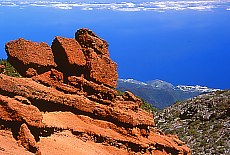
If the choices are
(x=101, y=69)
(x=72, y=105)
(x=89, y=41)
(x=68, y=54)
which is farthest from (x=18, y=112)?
(x=89, y=41)

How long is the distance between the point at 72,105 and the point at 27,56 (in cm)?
525

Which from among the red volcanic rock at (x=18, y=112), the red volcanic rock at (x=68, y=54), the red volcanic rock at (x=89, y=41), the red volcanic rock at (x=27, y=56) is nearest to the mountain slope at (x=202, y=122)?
the red volcanic rock at (x=89, y=41)

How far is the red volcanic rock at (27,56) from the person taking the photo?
3238 centimetres

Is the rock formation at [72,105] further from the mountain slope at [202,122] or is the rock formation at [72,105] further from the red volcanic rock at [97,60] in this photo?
the mountain slope at [202,122]

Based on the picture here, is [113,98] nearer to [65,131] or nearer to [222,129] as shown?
[65,131]

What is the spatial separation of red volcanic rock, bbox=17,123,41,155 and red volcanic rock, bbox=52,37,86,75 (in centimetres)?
952

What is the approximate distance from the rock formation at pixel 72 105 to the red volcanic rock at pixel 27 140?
7cm

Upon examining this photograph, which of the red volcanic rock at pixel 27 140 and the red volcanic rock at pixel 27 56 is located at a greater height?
the red volcanic rock at pixel 27 56

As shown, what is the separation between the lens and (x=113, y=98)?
33.0 m

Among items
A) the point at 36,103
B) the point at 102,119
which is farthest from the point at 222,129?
the point at 36,103

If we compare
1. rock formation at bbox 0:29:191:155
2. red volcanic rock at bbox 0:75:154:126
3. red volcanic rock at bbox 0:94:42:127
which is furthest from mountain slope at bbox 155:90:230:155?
red volcanic rock at bbox 0:94:42:127

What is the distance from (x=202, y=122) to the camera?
68.1 m

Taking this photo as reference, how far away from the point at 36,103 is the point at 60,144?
3.56 m

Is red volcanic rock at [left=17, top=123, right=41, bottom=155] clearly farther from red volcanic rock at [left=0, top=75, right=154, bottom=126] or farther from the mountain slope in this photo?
the mountain slope
